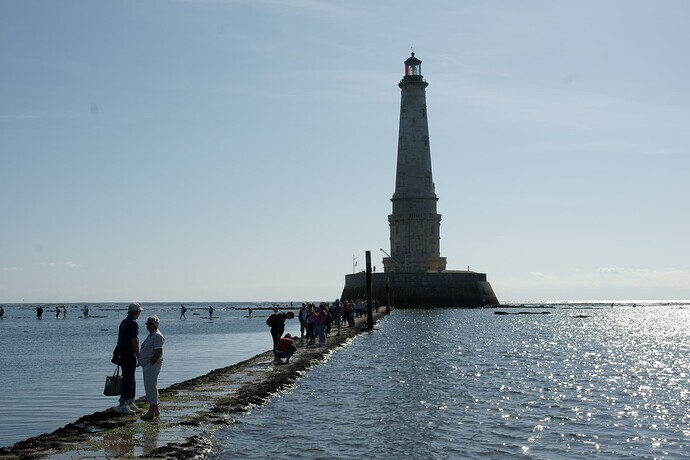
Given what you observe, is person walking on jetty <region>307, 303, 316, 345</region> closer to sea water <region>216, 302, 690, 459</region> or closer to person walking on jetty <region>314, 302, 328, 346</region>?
person walking on jetty <region>314, 302, 328, 346</region>

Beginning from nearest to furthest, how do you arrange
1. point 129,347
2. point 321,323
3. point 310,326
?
point 129,347, point 321,323, point 310,326

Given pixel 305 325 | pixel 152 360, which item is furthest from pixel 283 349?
pixel 305 325

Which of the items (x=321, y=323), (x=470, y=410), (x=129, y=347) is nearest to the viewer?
(x=129, y=347)

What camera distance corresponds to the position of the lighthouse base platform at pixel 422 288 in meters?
89.2

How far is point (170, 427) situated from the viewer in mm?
14086

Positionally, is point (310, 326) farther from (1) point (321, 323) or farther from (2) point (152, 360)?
(2) point (152, 360)

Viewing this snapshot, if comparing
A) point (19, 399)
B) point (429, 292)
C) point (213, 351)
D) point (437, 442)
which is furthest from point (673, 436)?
point (429, 292)

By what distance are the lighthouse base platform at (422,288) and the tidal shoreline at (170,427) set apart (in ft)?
220

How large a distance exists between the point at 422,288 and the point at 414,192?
10.5 meters

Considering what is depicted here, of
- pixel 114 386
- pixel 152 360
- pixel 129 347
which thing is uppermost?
pixel 129 347

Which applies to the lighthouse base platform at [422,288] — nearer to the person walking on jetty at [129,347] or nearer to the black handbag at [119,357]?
the person walking on jetty at [129,347]

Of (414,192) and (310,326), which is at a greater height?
(414,192)

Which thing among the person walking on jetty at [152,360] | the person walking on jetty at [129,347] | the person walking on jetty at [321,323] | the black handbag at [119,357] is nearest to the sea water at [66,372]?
the person walking on jetty at [129,347]

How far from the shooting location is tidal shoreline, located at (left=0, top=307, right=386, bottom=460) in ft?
39.9
